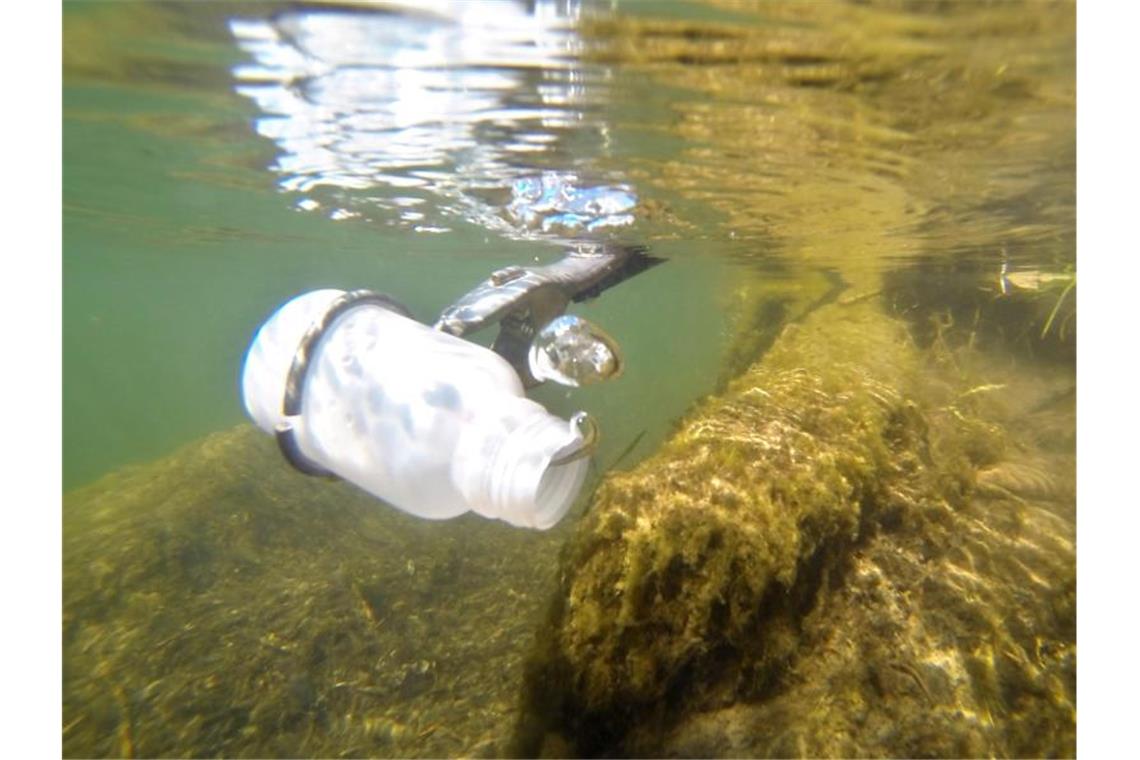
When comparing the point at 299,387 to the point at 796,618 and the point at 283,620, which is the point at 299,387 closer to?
the point at 796,618

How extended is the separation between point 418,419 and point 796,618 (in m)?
3.13

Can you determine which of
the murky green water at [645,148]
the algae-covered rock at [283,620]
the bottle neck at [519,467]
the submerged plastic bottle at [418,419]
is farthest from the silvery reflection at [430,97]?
the algae-covered rock at [283,620]

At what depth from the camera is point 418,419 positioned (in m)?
3.90

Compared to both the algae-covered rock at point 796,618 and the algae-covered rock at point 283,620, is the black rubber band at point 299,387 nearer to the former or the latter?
the algae-covered rock at point 796,618

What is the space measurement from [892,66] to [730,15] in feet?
5.90

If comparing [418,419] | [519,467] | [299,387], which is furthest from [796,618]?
[299,387]

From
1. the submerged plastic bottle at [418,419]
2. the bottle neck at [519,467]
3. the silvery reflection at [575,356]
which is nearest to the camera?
the bottle neck at [519,467]

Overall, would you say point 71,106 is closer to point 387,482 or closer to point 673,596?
point 387,482

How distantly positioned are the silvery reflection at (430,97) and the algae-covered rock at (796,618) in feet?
12.7

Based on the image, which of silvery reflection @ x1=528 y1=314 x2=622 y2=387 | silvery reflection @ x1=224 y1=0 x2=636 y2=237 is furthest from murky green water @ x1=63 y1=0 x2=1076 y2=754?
silvery reflection @ x1=528 y1=314 x2=622 y2=387

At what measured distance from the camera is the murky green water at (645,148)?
4980 millimetres

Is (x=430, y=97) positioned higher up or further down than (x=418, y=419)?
higher up

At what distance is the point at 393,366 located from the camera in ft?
13.3

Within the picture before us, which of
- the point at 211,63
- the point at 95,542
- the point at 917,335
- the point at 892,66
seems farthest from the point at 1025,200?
the point at 95,542
